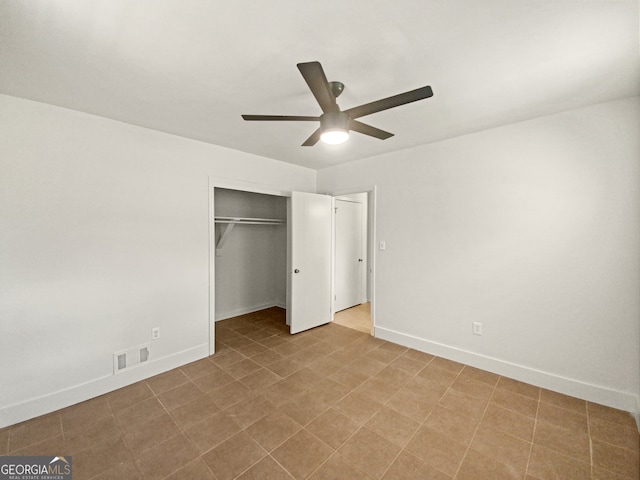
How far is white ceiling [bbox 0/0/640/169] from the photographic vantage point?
124cm

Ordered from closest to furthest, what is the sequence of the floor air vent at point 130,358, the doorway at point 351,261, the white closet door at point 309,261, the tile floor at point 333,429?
1. the tile floor at point 333,429
2. the floor air vent at point 130,358
3. the white closet door at point 309,261
4. the doorway at point 351,261

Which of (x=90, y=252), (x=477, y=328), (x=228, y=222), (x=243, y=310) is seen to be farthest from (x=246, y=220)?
(x=477, y=328)

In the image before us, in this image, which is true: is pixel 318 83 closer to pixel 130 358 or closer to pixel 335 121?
pixel 335 121

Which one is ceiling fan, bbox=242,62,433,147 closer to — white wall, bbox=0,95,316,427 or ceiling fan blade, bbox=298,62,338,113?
ceiling fan blade, bbox=298,62,338,113

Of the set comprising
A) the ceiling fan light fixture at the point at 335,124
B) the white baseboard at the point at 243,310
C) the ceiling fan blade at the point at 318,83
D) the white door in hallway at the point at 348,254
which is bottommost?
the white baseboard at the point at 243,310

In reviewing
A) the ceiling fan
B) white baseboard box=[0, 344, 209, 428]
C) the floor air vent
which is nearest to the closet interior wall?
white baseboard box=[0, 344, 209, 428]

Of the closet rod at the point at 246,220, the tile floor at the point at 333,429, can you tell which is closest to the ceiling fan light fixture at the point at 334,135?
the tile floor at the point at 333,429

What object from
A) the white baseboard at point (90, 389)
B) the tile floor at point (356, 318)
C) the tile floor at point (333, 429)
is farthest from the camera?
the tile floor at point (356, 318)

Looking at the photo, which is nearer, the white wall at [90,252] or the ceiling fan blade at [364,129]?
the ceiling fan blade at [364,129]

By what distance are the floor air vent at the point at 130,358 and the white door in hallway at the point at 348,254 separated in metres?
2.82

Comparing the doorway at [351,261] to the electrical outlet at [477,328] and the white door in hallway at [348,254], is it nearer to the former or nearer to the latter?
the white door in hallway at [348,254]

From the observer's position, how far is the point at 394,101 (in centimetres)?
150

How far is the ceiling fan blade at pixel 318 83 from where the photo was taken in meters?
1.23

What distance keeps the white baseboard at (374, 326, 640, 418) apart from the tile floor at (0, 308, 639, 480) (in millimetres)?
83
